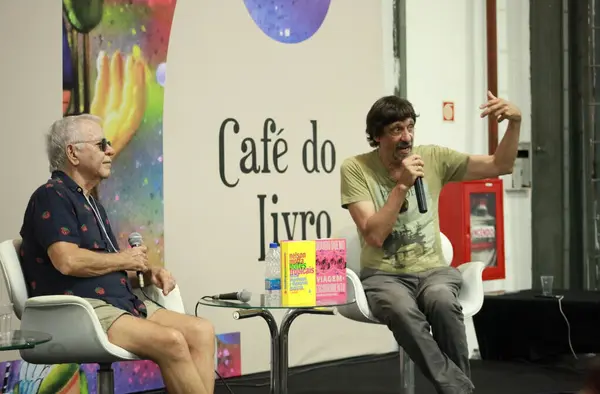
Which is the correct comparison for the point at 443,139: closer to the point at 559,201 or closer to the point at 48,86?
the point at 559,201

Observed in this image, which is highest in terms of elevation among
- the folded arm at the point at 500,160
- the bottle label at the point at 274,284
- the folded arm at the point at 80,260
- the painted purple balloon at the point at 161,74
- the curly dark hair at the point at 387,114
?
the painted purple balloon at the point at 161,74

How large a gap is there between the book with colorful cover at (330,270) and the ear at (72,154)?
0.95 m

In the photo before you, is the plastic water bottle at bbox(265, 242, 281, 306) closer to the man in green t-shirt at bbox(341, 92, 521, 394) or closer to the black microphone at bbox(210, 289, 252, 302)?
the black microphone at bbox(210, 289, 252, 302)

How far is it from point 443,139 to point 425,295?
2.31 metres

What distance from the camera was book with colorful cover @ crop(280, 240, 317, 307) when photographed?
3508mm

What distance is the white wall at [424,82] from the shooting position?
402 cm

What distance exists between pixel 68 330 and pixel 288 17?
8.39 feet

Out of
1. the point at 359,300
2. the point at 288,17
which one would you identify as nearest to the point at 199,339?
the point at 359,300

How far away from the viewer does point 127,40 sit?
4395 mm

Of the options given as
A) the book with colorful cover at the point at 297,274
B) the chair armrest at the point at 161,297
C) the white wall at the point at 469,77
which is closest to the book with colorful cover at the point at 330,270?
the book with colorful cover at the point at 297,274

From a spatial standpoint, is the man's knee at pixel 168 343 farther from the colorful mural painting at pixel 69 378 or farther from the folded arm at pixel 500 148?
the folded arm at pixel 500 148

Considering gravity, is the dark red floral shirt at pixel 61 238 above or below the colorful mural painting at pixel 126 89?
below

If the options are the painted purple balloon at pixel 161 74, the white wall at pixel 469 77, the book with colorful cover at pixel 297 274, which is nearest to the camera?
the book with colorful cover at pixel 297 274

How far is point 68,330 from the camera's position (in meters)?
3.16
